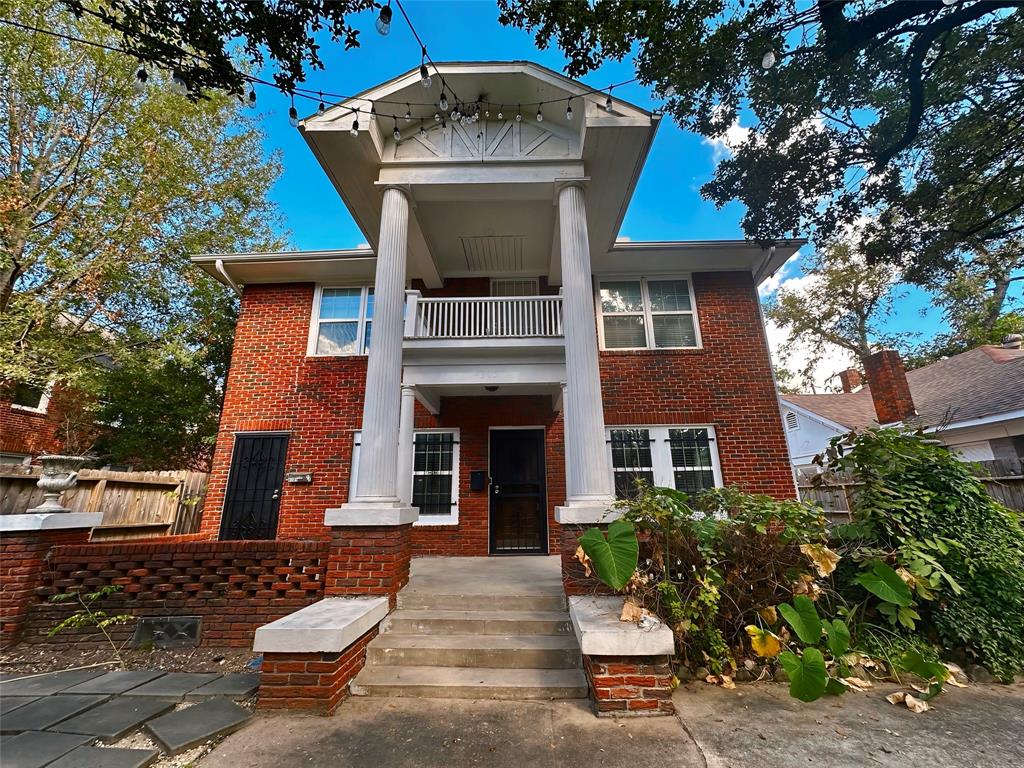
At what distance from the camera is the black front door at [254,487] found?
22.5 ft

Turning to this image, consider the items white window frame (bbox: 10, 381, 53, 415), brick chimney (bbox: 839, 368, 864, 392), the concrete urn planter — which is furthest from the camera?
brick chimney (bbox: 839, 368, 864, 392)

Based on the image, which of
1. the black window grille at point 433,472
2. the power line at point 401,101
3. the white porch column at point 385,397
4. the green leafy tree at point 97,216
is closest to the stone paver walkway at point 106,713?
the white porch column at point 385,397

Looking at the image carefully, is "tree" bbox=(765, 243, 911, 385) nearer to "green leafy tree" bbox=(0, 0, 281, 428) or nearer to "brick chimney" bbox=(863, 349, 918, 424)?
"brick chimney" bbox=(863, 349, 918, 424)

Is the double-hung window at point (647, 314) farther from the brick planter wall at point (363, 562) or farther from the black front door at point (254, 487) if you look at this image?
the black front door at point (254, 487)

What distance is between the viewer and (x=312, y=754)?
2.31m

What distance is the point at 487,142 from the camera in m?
5.50

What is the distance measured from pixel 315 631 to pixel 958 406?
1377 cm

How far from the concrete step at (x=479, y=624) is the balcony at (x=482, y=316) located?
3.63 meters

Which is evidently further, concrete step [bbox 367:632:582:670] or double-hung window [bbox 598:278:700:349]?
double-hung window [bbox 598:278:700:349]

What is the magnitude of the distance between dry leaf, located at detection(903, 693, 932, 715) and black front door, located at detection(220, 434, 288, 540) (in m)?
7.85

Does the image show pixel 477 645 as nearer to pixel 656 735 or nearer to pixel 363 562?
pixel 363 562

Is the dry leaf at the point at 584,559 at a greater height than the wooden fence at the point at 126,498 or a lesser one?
lesser

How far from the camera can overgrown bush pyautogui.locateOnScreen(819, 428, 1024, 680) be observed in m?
3.25

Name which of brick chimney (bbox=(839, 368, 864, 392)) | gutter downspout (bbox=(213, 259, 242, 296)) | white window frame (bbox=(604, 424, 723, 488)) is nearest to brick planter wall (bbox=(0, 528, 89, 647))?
gutter downspout (bbox=(213, 259, 242, 296))
